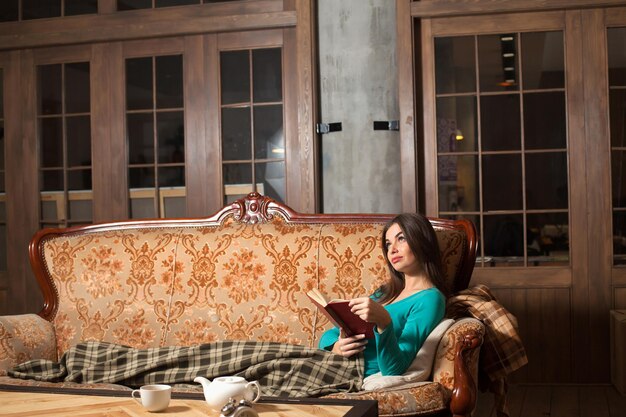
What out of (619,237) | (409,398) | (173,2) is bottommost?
(409,398)

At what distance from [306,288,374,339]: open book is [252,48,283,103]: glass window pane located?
101 inches

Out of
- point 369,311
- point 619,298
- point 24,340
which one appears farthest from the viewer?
point 619,298

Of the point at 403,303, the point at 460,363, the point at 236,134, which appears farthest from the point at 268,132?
the point at 460,363

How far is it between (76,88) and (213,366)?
9.84 ft

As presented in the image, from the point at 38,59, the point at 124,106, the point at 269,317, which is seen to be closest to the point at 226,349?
the point at 269,317

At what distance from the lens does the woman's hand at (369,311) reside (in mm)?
2355

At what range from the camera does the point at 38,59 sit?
5.18 m

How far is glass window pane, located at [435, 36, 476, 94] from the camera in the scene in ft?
15.1

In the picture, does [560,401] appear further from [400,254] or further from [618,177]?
[400,254]

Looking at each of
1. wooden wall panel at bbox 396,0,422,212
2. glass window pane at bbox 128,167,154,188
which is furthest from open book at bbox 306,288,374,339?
glass window pane at bbox 128,167,154,188

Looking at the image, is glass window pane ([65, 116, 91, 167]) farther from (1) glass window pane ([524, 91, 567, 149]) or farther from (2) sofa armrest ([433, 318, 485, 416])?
(2) sofa armrest ([433, 318, 485, 416])

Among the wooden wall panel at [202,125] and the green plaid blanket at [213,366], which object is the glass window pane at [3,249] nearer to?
the wooden wall panel at [202,125]

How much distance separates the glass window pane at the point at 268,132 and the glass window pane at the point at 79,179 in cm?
112

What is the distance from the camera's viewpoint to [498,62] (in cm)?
459
